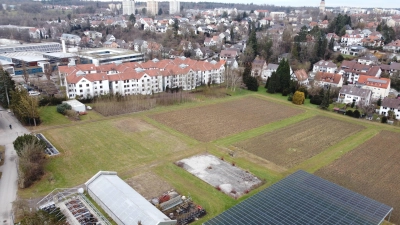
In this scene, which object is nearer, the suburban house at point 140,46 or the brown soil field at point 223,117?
the brown soil field at point 223,117

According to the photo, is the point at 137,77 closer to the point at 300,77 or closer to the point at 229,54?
the point at 300,77

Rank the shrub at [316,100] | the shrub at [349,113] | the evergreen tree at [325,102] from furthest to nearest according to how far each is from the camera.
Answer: the shrub at [316,100] → the evergreen tree at [325,102] → the shrub at [349,113]

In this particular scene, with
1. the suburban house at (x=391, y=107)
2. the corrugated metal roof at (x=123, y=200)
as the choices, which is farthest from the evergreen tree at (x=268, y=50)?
the corrugated metal roof at (x=123, y=200)

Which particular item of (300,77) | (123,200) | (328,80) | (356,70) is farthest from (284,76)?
(123,200)

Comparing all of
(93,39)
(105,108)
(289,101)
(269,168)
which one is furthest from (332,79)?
(93,39)

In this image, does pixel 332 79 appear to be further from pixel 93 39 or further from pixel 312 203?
pixel 93 39

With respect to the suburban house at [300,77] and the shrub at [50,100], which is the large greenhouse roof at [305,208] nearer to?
the shrub at [50,100]
